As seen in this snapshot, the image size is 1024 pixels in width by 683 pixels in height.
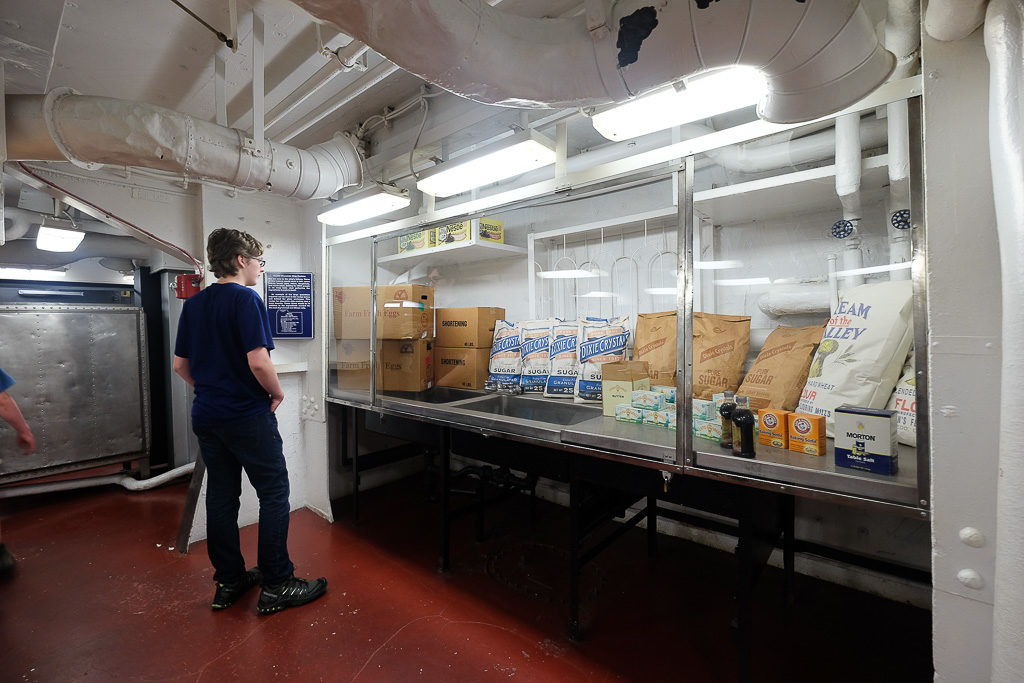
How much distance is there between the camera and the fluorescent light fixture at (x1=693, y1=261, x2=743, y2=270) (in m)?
2.11

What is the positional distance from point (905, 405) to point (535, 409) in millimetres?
1571

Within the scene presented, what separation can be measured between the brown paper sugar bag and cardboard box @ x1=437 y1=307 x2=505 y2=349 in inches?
38.8

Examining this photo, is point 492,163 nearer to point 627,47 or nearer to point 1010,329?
point 627,47

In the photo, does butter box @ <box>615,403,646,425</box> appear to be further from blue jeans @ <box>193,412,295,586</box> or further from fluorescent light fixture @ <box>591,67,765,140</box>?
blue jeans @ <box>193,412,295,586</box>

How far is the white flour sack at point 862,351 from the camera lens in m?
1.42

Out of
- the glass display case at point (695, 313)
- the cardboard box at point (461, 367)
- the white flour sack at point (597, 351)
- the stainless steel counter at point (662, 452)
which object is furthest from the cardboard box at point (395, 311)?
the white flour sack at point (597, 351)

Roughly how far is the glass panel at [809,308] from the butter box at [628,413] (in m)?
0.27

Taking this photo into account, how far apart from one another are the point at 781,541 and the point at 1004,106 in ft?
5.89

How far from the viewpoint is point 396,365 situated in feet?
9.61

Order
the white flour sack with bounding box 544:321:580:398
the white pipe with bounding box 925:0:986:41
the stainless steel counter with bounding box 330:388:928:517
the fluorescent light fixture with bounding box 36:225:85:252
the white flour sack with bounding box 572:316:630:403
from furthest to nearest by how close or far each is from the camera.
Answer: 1. the fluorescent light fixture with bounding box 36:225:85:252
2. the white flour sack with bounding box 544:321:580:398
3. the white flour sack with bounding box 572:316:630:403
4. the stainless steel counter with bounding box 330:388:928:517
5. the white pipe with bounding box 925:0:986:41

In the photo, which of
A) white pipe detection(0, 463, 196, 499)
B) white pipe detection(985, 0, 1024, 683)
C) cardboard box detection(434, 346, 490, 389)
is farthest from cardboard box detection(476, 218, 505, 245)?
white pipe detection(0, 463, 196, 499)

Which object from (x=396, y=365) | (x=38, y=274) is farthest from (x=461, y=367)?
(x=38, y=274)

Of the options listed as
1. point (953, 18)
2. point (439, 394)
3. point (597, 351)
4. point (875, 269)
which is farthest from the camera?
point (439, 394)

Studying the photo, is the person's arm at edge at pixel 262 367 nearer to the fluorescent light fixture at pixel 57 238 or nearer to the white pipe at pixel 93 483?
the white pipe at pixel 93 483
